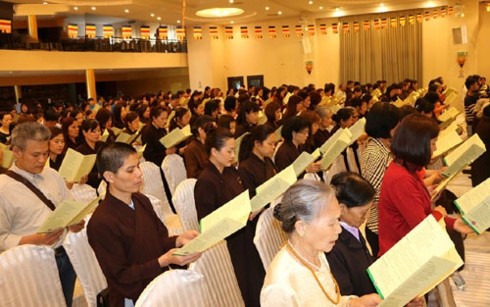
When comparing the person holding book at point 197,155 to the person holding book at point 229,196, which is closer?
the person holding book at point 229,196

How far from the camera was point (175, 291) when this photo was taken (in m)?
1.92

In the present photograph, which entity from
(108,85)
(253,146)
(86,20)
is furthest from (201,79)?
(253,146)

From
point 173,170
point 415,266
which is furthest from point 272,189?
point 173,170

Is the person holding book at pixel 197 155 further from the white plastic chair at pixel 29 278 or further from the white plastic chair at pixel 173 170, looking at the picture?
the white plastic chair at pixel 29 278

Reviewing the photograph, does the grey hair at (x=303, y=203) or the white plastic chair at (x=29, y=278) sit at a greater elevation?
the grey hair at (x=303, y=203)

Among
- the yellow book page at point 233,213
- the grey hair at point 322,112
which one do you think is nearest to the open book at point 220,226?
the yellow book page at point 233,213

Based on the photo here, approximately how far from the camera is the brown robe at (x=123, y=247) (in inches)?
90.4

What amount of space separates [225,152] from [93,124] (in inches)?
94.9

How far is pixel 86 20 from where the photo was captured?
73.9 feet

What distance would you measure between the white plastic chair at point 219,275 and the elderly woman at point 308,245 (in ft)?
2.37

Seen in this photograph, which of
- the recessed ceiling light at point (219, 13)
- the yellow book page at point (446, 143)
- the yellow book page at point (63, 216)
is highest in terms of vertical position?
the recessed ceiling light at point (219, 13)

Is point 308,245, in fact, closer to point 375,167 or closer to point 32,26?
point 375,167

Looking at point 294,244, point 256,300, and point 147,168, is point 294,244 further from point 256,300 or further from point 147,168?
point 147,168

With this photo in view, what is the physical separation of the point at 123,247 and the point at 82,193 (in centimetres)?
181
